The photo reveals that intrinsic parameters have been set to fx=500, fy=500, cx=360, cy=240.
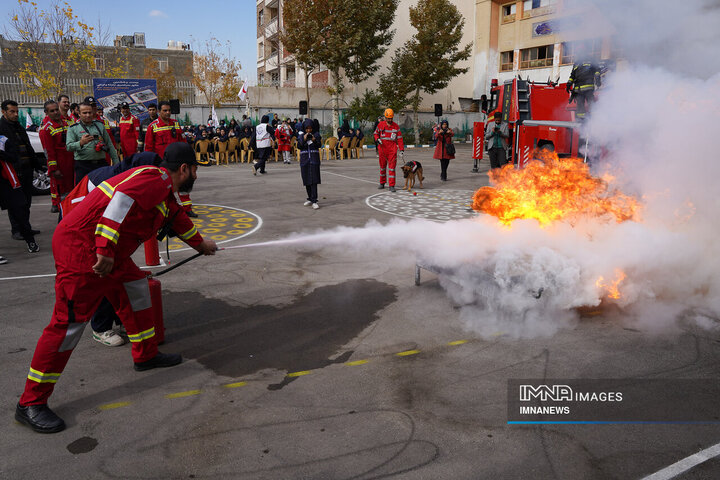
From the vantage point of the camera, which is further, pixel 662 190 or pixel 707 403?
pixel 662 190

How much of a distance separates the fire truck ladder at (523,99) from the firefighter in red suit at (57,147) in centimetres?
1146

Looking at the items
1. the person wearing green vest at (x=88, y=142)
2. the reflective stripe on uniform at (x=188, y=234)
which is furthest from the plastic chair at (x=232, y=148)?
the reflective stripe on uniform at (x=188, y=234)

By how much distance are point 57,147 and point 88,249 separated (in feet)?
23.5

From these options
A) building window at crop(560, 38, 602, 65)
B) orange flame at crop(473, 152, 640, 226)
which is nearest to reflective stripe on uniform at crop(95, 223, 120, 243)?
orange flame at crop(473, 152, 640, 226)

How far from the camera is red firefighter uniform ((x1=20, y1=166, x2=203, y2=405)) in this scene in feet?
11.3

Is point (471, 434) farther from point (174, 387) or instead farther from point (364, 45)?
point (364, 45)

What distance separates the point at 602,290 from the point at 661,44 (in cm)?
252

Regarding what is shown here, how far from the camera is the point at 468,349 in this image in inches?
178

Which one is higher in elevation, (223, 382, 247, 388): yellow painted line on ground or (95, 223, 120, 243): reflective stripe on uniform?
(95, 223, 120, 243): reflective stripe on uniform

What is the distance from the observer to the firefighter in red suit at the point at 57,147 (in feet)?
29.5

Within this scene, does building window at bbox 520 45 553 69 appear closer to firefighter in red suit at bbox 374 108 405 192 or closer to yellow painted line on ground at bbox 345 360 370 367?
firefighter in red suit at bbox 374 108 405 192

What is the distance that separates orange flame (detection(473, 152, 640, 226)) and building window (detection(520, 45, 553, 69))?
32.6m

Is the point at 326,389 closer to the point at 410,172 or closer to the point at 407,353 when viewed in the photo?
the point at 407,353

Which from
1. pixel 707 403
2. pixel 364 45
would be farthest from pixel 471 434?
pixel 364 45
